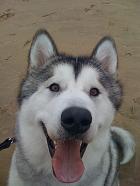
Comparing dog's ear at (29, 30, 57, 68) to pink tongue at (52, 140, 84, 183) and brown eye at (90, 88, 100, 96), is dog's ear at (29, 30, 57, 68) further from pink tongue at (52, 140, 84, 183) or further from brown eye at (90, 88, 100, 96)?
pink tongue at (52, 140, 84, 183)

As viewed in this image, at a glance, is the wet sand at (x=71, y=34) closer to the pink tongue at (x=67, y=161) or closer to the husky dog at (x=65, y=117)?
the husky dog at (x=65, y=117)

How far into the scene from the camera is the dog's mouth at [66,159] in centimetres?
378

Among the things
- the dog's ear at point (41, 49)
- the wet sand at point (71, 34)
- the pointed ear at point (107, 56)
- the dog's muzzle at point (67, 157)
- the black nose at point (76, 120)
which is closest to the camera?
the black nose at point (76, 120)

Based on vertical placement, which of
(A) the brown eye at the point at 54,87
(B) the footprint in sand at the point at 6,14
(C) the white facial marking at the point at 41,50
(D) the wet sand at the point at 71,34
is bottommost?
(D) the wet sand at the point at 71,34

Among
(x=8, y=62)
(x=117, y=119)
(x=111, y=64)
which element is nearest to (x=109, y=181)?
(x=111, y=64)

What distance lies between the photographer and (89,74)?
3.98m

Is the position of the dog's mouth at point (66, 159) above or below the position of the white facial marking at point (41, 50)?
below

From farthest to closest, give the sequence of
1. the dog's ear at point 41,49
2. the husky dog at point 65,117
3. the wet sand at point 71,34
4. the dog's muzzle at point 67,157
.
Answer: the wet sand at point 71,34, the dog's ear at point 41,49, the dog's muzzle at point 67,157, the husky dog at point 65,117

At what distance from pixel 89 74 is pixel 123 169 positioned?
170 centimetres

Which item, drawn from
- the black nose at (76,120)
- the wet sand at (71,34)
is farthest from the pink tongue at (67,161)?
the wet sand at (71,34)

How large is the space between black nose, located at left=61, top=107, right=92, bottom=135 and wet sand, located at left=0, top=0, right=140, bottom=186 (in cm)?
199

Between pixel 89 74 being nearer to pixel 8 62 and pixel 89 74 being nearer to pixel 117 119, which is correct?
pixel 117 119

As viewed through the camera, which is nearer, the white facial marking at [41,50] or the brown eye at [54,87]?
the brown eye at [54,87]

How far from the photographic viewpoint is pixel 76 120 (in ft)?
11.6
